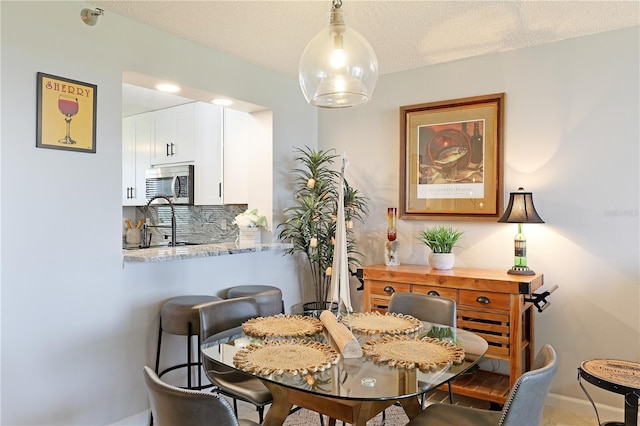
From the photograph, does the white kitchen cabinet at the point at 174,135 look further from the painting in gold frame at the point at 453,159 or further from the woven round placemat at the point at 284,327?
the woven round placemat at the point at 284,327

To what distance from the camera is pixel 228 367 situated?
6.55 ft

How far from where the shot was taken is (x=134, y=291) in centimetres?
275

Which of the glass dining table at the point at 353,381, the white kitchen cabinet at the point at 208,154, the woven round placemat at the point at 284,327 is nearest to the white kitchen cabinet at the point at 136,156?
the white kitchen cabinet at the point at 208,154

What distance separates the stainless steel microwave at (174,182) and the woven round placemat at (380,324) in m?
2.78

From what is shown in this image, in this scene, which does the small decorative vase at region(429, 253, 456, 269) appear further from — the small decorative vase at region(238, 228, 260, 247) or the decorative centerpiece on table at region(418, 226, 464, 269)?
the small decorative vase at region(238, 228, 260, 247)

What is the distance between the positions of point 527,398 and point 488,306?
147 cm

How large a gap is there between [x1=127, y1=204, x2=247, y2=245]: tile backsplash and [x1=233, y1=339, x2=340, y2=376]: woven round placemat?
2843 mm

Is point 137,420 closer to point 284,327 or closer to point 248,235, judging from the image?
point 284,327

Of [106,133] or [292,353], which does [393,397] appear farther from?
[106,133]

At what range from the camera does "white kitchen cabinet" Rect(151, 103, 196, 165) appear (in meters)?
4.53

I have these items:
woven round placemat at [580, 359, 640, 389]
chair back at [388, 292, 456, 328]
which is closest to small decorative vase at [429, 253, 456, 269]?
chair back at [388, 292, 456, 328]

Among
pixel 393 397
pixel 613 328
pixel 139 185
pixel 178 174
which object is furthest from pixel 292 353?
pixel 139 185

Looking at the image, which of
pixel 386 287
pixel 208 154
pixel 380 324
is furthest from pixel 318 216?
pixel 380 324

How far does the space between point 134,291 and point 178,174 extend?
2.12 meters
